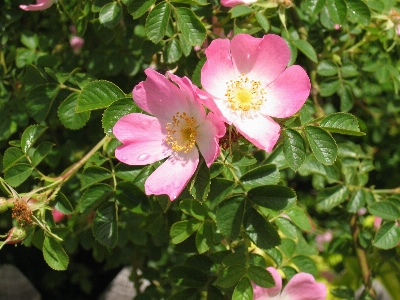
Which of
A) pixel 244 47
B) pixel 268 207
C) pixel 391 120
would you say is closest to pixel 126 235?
pixel 268 207

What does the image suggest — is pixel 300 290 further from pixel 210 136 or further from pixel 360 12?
pixel 360 12

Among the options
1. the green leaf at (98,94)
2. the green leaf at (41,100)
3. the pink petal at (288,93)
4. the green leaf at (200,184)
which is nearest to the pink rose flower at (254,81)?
the pink petal at (288,93)

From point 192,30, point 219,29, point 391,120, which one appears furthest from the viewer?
point 391,120

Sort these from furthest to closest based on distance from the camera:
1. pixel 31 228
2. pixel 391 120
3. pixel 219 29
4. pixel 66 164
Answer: pixel 391 120 < pixel 66 164 < pixel 219 29 < pixel 31 228

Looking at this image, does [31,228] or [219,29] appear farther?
[219,29]

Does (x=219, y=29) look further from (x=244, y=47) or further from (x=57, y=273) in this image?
(x=57, y=273)

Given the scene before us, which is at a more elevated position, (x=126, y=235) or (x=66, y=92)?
(x=66, y=92)
